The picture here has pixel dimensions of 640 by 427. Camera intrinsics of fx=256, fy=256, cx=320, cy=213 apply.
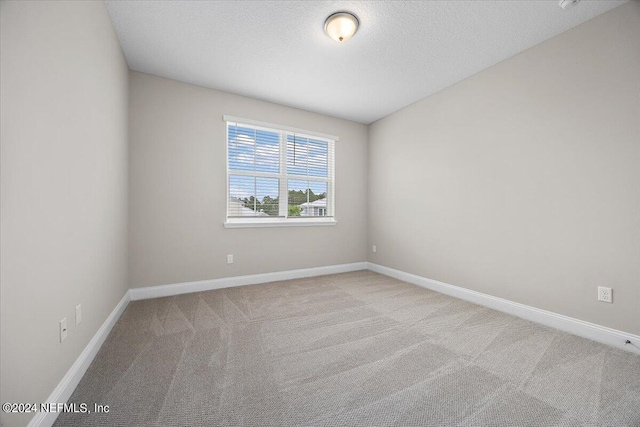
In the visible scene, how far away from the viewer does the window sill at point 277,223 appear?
358 cm

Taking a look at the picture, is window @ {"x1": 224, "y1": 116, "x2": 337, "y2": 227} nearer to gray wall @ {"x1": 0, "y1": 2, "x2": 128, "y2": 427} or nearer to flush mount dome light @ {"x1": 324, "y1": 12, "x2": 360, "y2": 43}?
gray wall @ {"x1": 0, "y1": 2, "x2": 128, "y2": 427}

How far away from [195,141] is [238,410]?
303cm

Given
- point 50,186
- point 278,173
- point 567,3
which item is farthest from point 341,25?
point 50,186

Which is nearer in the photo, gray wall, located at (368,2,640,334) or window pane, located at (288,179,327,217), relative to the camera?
gray wall, located at (368,2,640,334)

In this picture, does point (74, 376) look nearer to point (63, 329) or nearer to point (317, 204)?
point (63, 329)

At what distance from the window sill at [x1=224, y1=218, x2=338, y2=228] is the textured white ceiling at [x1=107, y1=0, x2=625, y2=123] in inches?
70.7

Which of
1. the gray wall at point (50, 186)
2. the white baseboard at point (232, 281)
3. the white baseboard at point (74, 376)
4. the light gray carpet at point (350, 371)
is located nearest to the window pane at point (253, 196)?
the white baseboard at point (232, 281)

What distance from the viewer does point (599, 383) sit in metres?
1.56

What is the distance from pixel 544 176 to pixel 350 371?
2505 millimetres

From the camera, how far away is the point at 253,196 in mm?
3740

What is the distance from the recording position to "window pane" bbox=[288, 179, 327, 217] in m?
4.07

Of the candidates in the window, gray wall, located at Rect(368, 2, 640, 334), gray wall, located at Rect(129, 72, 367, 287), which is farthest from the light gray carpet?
the window

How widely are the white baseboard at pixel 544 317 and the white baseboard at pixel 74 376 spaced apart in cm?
355

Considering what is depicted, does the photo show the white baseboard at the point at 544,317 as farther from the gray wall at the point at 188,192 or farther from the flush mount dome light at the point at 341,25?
the flush mount dome light at the point at 341,25
